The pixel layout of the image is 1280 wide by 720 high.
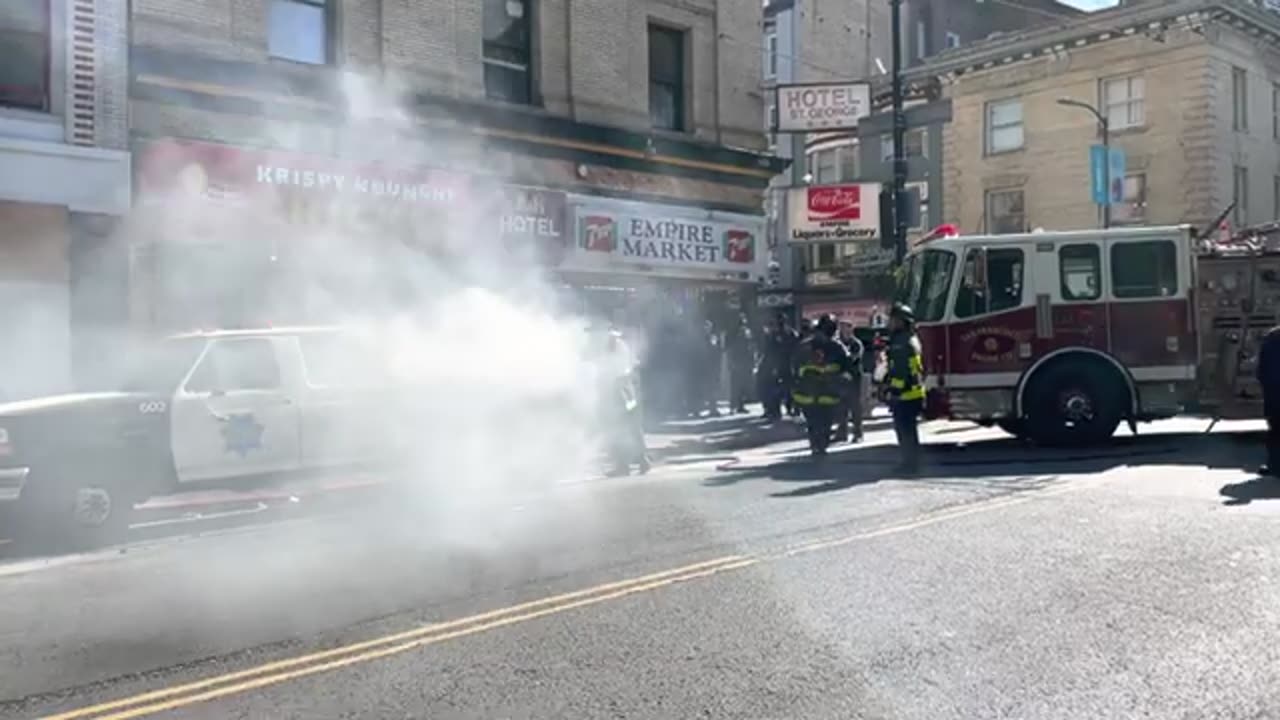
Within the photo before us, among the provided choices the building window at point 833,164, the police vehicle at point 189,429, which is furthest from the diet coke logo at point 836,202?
the building window at point 833,164

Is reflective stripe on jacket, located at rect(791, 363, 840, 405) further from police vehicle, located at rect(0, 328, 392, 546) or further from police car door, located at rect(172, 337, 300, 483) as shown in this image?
police car door, located at rect(172, 337, 300, 483)

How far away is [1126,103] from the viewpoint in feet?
99.8

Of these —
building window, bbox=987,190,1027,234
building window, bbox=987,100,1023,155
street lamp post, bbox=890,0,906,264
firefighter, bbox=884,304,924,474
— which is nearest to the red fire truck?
firefighter, bbox=884,304,924,474

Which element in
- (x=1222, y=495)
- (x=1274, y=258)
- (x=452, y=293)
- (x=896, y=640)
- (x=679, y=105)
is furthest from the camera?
(x=679, y=105)

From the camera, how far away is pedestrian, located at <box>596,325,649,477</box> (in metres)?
11.8

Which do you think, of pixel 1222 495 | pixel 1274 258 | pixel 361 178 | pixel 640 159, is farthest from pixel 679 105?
pixel 1222 495

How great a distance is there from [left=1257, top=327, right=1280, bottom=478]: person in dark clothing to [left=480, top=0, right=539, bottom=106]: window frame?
10.7m

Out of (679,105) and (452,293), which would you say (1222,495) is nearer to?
(452,293)

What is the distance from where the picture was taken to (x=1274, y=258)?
491 inches

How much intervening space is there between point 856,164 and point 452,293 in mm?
27227

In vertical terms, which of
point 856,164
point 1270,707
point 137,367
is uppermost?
point 856,164

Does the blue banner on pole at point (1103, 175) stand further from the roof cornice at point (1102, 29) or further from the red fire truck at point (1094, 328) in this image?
the red fire truck at point (1094, 328)

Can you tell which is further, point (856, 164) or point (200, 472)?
point (856, 164)

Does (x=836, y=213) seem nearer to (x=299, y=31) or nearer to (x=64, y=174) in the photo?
(x=299, y=31)
